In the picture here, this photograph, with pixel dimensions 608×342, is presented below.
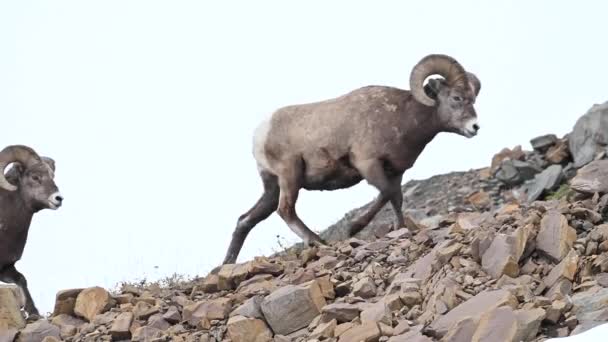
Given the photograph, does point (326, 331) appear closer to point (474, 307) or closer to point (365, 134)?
point (474, 307)

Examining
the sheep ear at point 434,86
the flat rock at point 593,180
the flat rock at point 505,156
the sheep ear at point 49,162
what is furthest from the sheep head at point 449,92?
the flat rock at point 505,156

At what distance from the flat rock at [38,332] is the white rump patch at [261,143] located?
11.9ft

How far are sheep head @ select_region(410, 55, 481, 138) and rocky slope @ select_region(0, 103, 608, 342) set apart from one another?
147 centimetres

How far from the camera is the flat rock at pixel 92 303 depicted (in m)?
9.80

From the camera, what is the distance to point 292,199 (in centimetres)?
1217

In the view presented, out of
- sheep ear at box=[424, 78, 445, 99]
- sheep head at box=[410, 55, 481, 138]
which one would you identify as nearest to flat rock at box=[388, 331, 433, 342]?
sheep head at box=[410, 55, 481, 138]

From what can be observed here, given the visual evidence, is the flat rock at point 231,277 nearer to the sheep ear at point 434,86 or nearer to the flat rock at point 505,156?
the sheep ear at point 434,86

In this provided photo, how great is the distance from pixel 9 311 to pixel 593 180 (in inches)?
206

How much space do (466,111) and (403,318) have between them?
514cm

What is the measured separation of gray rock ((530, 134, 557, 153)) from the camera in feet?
60.3

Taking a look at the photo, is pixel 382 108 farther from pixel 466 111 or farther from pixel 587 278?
pixel 587 278

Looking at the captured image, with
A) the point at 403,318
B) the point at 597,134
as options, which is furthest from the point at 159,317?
the point at 597,134

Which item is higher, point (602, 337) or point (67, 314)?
point (67, 314)

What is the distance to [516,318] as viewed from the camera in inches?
256
